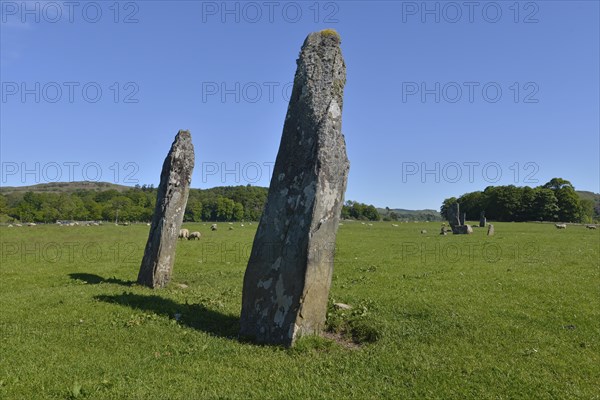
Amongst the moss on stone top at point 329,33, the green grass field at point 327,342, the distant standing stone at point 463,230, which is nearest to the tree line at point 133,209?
the distant standing stone at point 463,230

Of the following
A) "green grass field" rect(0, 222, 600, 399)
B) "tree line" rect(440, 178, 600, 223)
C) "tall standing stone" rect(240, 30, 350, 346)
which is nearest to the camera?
"green grass field" rect(0, 222, 600, 399)

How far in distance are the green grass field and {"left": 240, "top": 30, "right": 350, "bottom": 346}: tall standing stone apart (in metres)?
0.68

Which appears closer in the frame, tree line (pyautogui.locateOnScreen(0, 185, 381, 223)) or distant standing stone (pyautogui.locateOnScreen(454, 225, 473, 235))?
distant standing stone (pyautogui.locateOnScreen(454, 225, 473, 235))

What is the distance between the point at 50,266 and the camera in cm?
2222

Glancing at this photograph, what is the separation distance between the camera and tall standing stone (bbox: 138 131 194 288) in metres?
16.6

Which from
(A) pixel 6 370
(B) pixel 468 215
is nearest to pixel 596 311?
(A) pixel 6 370

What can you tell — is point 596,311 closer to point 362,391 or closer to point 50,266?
point 362,391

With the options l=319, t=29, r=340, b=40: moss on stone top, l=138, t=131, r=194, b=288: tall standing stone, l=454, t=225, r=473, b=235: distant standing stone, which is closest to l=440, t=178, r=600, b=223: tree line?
l=454, t=225, r=473, b=235: distant standing stone

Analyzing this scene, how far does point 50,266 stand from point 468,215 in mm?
111780

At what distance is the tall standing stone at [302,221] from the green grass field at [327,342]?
0.68 meters

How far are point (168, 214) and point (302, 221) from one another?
30.1 feet

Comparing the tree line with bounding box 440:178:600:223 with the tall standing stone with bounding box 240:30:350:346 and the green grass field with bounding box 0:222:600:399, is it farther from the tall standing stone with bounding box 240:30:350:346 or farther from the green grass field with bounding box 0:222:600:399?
the tall standing stone with bounding box 240:30:350:346

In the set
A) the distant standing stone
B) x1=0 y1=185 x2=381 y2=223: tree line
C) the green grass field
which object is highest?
x1=0 y1=185 x2=381 y2=223: tree line

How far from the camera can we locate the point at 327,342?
9.22m
